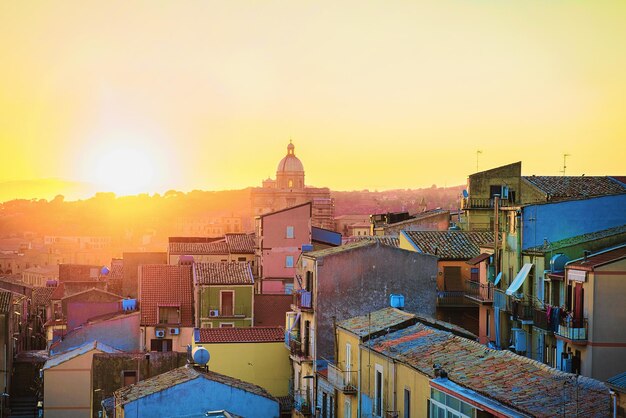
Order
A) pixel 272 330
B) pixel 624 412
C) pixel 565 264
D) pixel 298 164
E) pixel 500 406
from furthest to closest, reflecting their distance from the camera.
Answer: pixel 298 164
pixel 272 330
pixel 565 264
pixel 500 406
pixel 624 412

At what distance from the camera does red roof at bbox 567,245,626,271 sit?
24312mm

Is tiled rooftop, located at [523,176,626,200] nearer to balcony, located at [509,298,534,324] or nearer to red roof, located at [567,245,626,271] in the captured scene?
balcony, located at [509,298,534,324]

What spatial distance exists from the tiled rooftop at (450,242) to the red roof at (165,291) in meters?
11.4

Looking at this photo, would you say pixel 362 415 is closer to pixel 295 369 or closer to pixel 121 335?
pixel 295 369

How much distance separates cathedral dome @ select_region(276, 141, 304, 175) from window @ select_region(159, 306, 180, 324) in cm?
10614

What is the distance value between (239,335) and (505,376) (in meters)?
19.2

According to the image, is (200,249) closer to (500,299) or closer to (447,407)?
(500,299)

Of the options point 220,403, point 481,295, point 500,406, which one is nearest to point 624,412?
point 500,406

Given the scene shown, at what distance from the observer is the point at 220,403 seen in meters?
25.0

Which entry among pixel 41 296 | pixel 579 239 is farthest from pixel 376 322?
pixel 41 296

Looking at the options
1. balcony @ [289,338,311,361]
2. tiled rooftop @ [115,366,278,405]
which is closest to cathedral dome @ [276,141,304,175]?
balcony @ [289,338,311,361]

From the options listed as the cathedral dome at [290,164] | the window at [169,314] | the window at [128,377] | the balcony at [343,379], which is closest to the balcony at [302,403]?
the balcony at [343,379]

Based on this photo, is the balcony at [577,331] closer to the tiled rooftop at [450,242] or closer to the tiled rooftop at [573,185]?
the tiled rooftop at [573,185]

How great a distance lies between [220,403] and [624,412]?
477 inches
